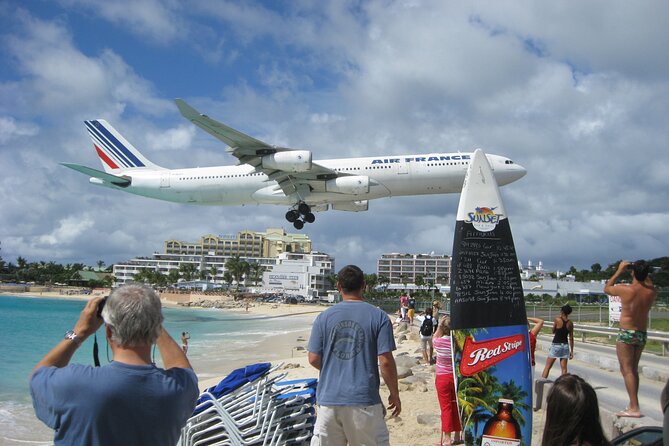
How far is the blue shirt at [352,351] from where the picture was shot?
4895 mm

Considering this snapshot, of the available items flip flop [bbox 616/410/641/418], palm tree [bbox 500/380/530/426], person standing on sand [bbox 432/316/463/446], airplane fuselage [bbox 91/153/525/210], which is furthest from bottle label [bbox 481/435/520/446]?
airplane fuselage [bbox 91/153/525/210]

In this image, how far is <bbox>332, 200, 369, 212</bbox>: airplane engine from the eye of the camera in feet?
96.0

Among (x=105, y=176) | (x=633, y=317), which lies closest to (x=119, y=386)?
(x=633, y=317)

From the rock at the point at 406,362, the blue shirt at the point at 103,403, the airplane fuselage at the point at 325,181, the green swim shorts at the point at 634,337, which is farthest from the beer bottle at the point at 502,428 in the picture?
the airplane fuselage at the point at 325,181

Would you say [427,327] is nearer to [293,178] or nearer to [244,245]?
[293,178]

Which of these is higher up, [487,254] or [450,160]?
[450,160]

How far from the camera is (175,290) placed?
5025 inches

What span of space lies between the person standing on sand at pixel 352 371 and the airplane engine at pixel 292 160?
20.8m

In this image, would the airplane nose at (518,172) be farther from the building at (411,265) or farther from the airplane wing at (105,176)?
the building at (411,265)

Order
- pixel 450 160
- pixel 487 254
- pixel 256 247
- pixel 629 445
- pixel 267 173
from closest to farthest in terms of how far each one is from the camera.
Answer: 1. pixel 629 445
2. pixel 487 254
3. pixel 450 160
4. pixel 267 173
5. pixel 256 247

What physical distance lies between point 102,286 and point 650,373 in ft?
457

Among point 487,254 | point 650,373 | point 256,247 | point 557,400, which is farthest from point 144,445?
Result: point 256,247

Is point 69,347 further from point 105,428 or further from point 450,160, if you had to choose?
point 450,160

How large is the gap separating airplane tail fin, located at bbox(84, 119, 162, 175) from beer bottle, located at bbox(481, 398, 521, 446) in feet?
93.3
